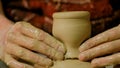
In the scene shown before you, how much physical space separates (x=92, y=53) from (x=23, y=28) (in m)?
0.37

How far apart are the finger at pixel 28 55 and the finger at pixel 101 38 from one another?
172mm

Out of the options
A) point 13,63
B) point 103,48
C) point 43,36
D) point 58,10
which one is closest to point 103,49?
point 103,48

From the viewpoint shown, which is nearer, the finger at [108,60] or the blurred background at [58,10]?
the finger at [108,60]

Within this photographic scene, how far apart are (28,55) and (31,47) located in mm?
41

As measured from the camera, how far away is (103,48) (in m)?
1.37

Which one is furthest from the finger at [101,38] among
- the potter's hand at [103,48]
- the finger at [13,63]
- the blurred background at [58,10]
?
the blurred background at [58,10]

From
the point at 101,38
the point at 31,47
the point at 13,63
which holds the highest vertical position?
the point at 101,38

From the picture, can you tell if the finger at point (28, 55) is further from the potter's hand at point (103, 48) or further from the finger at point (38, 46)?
the potter's hand at point (103, 48)

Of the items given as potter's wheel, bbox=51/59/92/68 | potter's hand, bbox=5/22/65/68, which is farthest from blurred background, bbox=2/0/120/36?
potter's wheel, bbox=51/59/92/68

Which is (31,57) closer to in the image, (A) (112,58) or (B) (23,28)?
(B) (23,28)

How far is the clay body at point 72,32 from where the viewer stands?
4.23 feet

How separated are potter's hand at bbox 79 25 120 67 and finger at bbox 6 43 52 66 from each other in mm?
174

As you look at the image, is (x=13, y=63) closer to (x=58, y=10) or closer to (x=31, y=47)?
(x=31, y=47)

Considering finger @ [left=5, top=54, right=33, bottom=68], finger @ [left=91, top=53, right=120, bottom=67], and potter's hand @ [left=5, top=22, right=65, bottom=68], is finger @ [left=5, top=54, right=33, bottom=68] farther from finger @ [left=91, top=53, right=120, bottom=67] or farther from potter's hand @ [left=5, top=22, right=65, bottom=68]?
finger @ [left=91, top=53, right=120, bottom=67]
